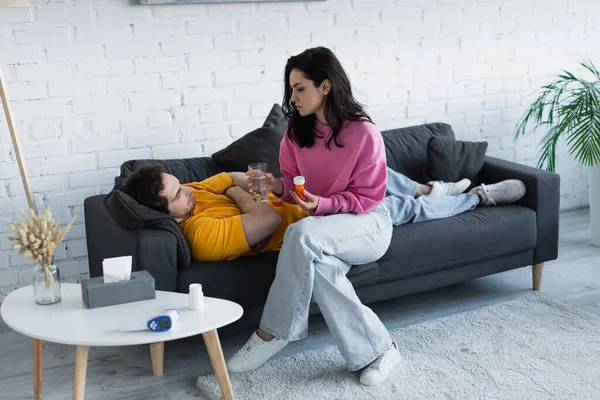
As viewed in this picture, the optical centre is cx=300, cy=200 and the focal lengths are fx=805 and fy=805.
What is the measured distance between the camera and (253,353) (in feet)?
9.46

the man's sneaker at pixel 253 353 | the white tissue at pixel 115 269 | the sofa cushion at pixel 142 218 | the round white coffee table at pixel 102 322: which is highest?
the sofa cushion at pixel 142 218

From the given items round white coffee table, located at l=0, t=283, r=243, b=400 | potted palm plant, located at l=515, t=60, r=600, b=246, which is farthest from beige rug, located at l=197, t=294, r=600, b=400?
potted palm plant, located at l=515, t=60, r=600, b=246

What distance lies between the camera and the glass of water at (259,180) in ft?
9.34

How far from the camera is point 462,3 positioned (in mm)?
4328

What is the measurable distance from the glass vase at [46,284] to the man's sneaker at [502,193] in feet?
6.38

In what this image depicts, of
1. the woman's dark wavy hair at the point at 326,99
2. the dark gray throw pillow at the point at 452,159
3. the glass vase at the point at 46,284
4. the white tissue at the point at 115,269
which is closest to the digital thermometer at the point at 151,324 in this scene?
the white tissue at the point at 115,269

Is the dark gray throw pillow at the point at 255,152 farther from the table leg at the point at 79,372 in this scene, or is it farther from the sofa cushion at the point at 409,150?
the table leg at the point at 79,372

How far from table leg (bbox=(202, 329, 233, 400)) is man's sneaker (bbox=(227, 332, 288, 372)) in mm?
318

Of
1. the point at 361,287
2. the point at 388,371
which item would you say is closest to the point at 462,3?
the point at 361,287

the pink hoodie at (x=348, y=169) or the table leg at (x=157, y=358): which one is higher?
the pink hoodie at (x=348, y=169)

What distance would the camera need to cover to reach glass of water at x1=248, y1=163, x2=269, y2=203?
2.85 meters

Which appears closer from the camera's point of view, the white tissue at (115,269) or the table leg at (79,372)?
the table leg at (79,372)

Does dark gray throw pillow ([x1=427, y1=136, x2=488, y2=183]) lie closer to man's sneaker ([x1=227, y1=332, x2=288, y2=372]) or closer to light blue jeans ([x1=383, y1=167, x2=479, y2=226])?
light blue jeans ([x1=383, y1=167, x2=479, y2=226])

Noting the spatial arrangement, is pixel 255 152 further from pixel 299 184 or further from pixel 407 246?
pixel 407 246
